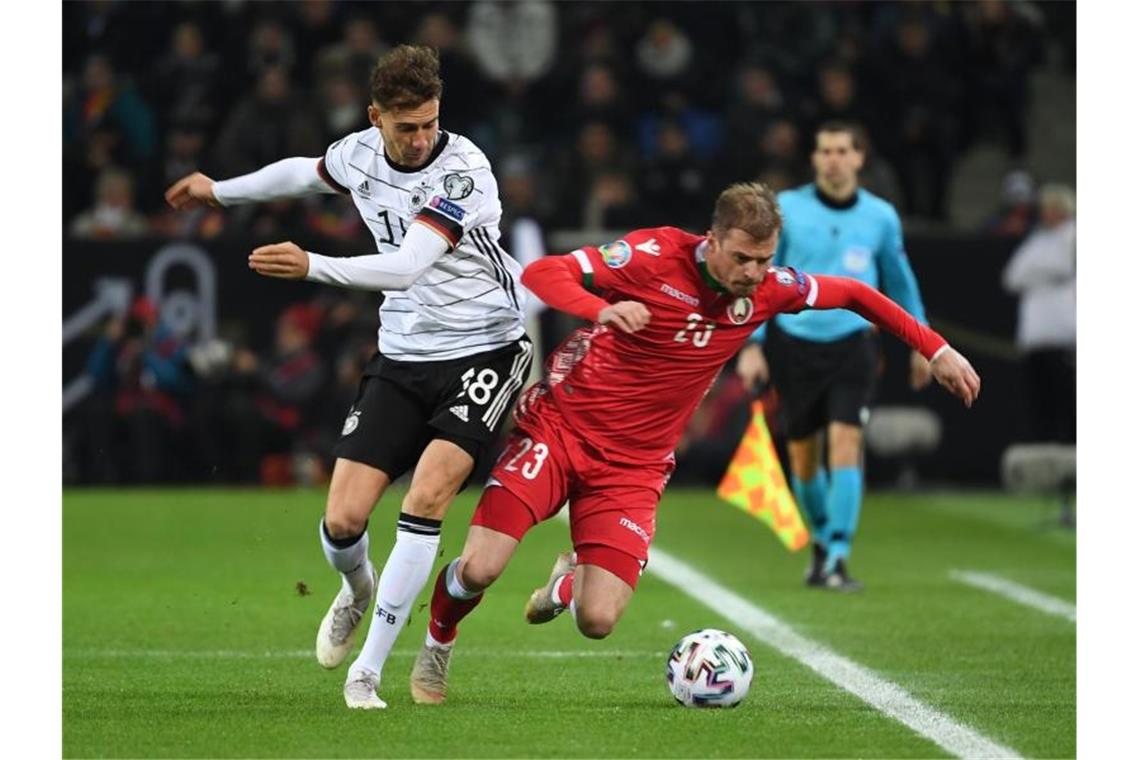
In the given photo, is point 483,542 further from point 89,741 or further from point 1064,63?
point 1064,63

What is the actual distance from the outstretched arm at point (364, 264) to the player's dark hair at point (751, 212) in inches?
36.1

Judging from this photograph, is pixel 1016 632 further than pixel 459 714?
Yes

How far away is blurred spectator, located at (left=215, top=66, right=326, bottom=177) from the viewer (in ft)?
56.8

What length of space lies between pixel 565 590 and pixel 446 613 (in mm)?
546

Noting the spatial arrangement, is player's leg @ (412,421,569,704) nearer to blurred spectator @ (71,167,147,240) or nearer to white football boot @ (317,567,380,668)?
white football boot @ (317,567,380,668)

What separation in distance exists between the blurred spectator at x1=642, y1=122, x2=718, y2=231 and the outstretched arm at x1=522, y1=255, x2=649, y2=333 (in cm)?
1036

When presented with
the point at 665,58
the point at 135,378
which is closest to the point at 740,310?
the point at 135,378

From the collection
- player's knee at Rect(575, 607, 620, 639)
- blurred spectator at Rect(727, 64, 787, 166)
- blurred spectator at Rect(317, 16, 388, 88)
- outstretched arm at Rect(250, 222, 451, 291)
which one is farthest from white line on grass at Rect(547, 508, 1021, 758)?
blurred spectator at Rect(317, 16, 388, 88)

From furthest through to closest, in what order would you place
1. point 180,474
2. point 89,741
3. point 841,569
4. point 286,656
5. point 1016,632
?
point 180,474 < point 841,569 < point 1016,632 < point 286,656 < point 89,741

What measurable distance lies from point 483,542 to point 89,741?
152 cm

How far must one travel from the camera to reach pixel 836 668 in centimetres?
815

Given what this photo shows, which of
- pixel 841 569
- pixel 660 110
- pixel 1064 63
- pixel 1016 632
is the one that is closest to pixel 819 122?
pixel 660 110

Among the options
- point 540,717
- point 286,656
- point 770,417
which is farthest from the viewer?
point 770,417

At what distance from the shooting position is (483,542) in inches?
283
